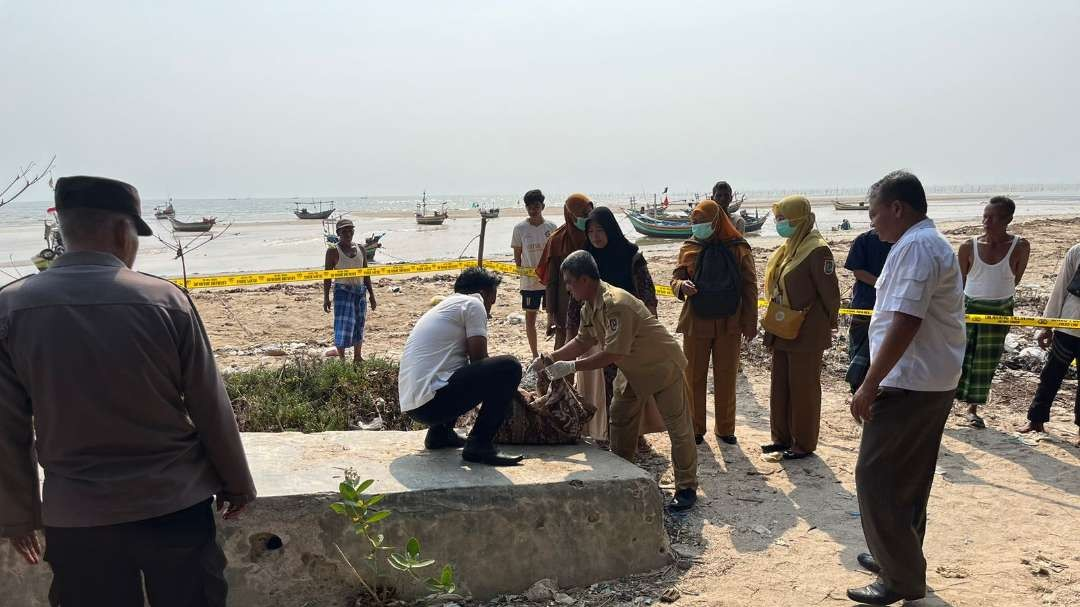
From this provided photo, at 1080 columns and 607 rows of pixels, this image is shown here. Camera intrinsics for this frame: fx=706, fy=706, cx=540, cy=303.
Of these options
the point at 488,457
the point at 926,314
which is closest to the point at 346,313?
the point at 488,457

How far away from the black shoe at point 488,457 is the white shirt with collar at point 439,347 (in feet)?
1.13

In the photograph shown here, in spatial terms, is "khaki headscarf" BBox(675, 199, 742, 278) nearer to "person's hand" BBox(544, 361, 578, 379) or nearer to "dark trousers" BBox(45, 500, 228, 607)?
"person's hand" BBox(544, 361, 578, 379)

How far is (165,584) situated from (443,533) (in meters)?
1.31

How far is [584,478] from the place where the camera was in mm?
3344

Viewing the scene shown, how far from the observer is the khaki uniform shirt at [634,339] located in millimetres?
3760

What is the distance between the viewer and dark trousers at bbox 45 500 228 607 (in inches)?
76.4

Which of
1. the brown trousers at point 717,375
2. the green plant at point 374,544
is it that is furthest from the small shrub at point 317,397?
the brown trousers at point 717,375

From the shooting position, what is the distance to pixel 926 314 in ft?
9.20

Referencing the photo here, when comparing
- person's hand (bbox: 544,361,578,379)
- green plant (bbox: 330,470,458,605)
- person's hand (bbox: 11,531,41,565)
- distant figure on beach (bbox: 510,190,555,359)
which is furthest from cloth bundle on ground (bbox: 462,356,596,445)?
distant figure on beach (bbox: 510,190,555,359)

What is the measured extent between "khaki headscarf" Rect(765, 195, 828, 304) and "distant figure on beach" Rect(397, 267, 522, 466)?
210cm

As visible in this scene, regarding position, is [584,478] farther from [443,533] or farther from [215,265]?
[215,265]

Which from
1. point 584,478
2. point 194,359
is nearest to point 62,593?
point 194,359

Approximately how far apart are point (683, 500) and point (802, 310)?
1511 millimetres

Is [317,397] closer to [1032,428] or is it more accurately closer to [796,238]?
[796,238]
